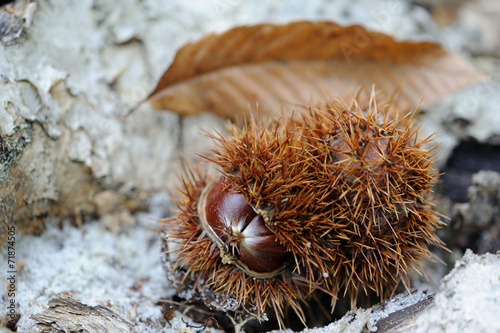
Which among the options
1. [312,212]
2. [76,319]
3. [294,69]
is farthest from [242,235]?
[294,69]

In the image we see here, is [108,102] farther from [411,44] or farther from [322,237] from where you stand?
[411,44]

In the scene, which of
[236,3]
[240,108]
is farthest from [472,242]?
[236,3]

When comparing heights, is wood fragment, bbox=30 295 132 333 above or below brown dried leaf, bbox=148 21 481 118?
below

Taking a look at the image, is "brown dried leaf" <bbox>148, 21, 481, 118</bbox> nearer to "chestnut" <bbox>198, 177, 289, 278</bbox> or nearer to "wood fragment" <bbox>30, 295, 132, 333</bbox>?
"chestnut" <bbox>198, 177, 289, 278</bbox>

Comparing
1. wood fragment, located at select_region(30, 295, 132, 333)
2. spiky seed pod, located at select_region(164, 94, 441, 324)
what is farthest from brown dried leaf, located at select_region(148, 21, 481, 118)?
wood fragment, located at select_region(30, 295, 132, 333)

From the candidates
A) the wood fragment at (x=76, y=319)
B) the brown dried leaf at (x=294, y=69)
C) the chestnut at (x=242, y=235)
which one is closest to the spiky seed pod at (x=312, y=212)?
the chestnut at (x=242, y=235)

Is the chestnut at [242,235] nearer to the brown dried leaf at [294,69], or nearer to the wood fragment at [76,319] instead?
the wood fragment at [76,319]

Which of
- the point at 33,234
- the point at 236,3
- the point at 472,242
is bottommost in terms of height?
the point at 472,242
